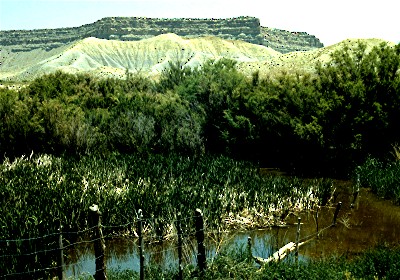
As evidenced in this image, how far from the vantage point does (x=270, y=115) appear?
2525cm

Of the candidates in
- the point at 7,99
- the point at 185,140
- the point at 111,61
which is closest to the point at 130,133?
the point at 185,140

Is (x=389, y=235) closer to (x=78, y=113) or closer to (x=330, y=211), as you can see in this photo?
(x=330, y=211)

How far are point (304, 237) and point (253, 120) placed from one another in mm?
13846

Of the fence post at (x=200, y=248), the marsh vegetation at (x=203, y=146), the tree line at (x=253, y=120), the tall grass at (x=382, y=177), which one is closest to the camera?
the fence post at (x=200, y=248)

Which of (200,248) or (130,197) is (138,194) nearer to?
(130,197)

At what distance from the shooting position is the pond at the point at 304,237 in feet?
37.8

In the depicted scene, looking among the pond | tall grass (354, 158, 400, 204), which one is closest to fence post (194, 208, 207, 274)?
the pond

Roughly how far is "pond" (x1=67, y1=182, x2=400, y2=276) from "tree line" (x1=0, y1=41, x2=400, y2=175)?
6334mm

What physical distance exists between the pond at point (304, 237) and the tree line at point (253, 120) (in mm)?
6334

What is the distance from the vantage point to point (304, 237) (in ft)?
43.6

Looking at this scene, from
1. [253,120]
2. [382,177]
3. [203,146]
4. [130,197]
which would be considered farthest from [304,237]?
[253,120]

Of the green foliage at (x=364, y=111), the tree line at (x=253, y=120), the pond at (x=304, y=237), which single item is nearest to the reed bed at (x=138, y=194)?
the pond at (x=304, y=237)

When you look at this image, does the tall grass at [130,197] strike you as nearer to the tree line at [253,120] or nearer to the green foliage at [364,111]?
the tree line at [253,120]

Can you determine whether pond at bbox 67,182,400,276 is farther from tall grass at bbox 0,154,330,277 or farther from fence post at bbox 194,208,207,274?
fence post at bbox 194,208,207,274
